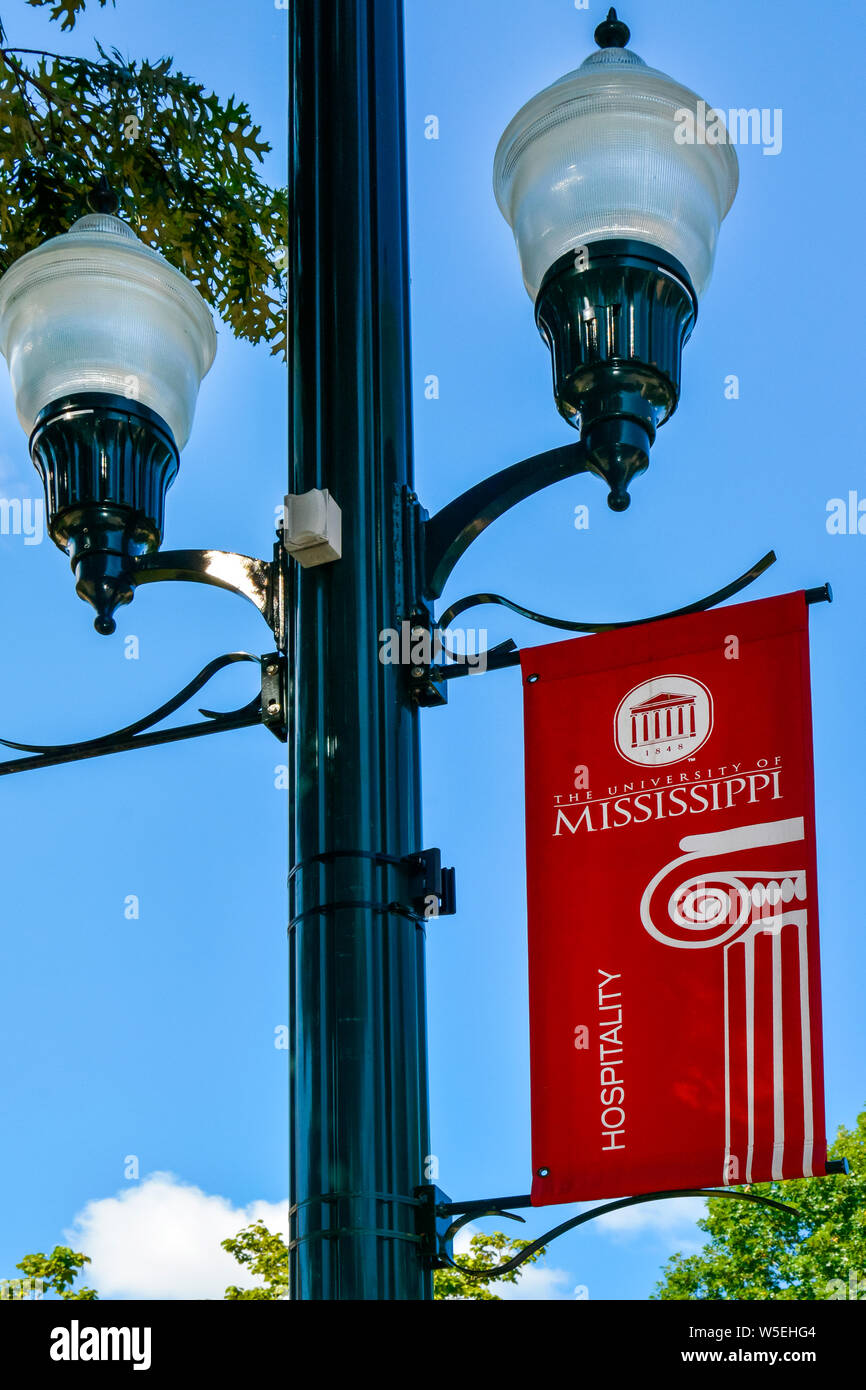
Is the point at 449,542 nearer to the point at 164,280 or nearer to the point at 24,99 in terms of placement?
the point at 164,280

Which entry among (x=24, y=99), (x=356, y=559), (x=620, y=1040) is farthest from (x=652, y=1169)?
(x=24, y=99)

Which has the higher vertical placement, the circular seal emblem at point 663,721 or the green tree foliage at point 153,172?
the green tree foliage at point 153,172

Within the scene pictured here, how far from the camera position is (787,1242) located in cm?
3241

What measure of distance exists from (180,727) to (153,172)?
7.36 m

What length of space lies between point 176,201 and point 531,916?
26.9 feet

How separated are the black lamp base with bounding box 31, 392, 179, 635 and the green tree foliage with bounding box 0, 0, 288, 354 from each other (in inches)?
225

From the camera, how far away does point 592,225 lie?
443cm

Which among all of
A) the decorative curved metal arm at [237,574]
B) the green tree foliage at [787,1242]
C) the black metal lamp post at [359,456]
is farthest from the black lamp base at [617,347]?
the green tree foliage at [787,1242]

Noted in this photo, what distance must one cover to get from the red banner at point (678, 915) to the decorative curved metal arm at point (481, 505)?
16.2 inches

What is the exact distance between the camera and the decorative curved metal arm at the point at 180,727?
172 inches

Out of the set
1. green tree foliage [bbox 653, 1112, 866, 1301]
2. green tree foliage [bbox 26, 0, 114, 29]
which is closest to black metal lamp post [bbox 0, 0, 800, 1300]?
green tree foliage [bbox 26, 0, 114, 29]

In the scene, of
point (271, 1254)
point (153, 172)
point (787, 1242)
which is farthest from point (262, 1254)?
point (153, 172)

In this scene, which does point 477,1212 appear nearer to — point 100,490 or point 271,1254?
point 100,490

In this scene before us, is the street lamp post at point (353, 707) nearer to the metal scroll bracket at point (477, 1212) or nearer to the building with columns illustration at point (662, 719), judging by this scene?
the metal scroll bracket at point (477, 1212)
